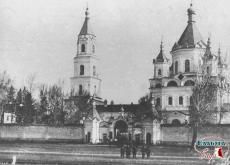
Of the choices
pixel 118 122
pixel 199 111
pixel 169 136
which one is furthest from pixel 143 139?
pixel 118 122

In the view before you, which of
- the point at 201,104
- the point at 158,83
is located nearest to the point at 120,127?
the point at 201,104

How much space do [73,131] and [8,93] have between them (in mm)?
19476

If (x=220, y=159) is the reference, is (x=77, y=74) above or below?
above

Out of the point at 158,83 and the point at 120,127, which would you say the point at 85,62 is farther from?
the point at 120,127

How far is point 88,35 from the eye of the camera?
87625 mm

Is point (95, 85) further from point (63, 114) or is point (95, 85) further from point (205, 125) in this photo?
point (205, 125)

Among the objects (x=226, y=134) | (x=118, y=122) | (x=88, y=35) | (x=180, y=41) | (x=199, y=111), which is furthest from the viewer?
(x=88, y=35)

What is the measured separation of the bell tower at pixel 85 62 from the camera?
88.4 metres

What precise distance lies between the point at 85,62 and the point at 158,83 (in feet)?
51.5

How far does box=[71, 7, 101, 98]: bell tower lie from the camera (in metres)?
88.4

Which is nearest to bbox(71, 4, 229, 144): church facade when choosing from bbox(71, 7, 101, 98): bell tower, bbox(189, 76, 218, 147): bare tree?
bbox(71, 7, 101, 98): bell tower

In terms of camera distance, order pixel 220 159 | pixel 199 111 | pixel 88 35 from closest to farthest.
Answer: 1. pixel 220 159
2. pixel 199 111
3. pixel 88 35

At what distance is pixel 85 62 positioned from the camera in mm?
89250

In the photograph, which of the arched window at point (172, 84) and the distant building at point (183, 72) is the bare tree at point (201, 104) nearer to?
the distant building at point (183, 72)
